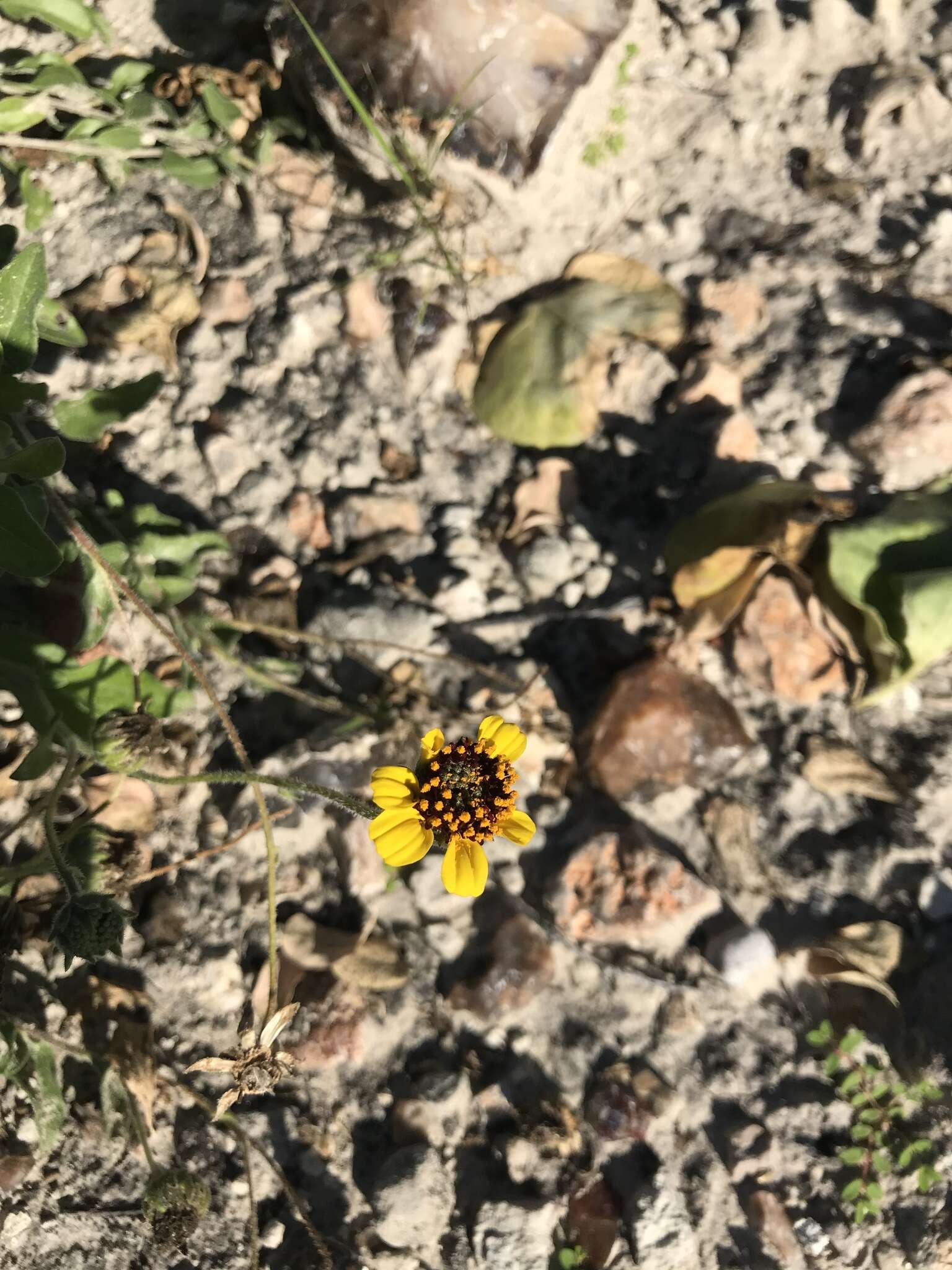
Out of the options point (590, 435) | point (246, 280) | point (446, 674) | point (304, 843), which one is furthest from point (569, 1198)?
point (246, 280)

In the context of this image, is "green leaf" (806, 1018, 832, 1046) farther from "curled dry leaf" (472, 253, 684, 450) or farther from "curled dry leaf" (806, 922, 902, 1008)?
"curled dry leaf" (472, 253, 684, 450)

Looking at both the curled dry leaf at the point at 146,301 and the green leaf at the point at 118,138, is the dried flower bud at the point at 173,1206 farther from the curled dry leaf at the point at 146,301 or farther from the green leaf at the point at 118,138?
the green leaf at the point at 118,138

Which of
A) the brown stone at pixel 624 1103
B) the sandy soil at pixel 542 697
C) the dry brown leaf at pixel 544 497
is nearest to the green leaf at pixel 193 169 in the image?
the sandy soil at pixel 542 697

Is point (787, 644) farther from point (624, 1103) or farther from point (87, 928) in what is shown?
point (87, 928)

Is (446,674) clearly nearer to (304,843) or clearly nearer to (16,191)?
(304,843)

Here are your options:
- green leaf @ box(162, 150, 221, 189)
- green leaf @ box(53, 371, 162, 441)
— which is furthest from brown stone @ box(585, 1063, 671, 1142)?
green leaf @ box(162, 150, 221, 189)
